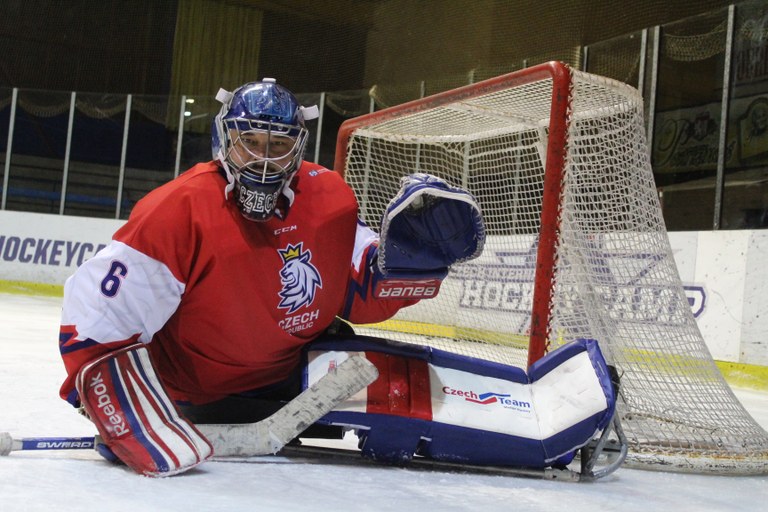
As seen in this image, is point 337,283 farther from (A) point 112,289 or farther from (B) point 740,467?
(B) point 740,467

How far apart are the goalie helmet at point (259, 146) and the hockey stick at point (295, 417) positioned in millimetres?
334

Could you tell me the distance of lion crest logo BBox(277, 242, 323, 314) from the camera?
5.50 feet

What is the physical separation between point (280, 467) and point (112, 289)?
453 millimetres

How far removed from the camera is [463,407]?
1.72 metres

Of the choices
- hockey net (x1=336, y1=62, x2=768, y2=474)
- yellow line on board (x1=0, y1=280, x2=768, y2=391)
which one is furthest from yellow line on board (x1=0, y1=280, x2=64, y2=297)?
hockey net (x1=336, y1=62, x2=768, y2=474)

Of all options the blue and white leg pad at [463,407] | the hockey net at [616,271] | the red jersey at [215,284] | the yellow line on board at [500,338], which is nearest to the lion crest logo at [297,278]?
the red jersey at [215,284]

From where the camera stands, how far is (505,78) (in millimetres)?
2535

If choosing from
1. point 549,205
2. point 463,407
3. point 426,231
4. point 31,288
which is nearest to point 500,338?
point 549,205

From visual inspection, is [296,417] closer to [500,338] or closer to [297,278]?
[297,278]

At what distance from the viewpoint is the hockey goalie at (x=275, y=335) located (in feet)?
4.95

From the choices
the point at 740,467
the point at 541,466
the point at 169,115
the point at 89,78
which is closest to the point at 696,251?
the point at 740,467

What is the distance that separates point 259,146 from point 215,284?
0.28 meters

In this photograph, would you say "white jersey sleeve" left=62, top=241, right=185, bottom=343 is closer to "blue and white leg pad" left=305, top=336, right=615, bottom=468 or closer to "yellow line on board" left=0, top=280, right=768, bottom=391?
"blue and white leg pad" left=305, top=336, right=615, bottom=468

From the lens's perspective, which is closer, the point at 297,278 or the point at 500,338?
the point at 297,278
